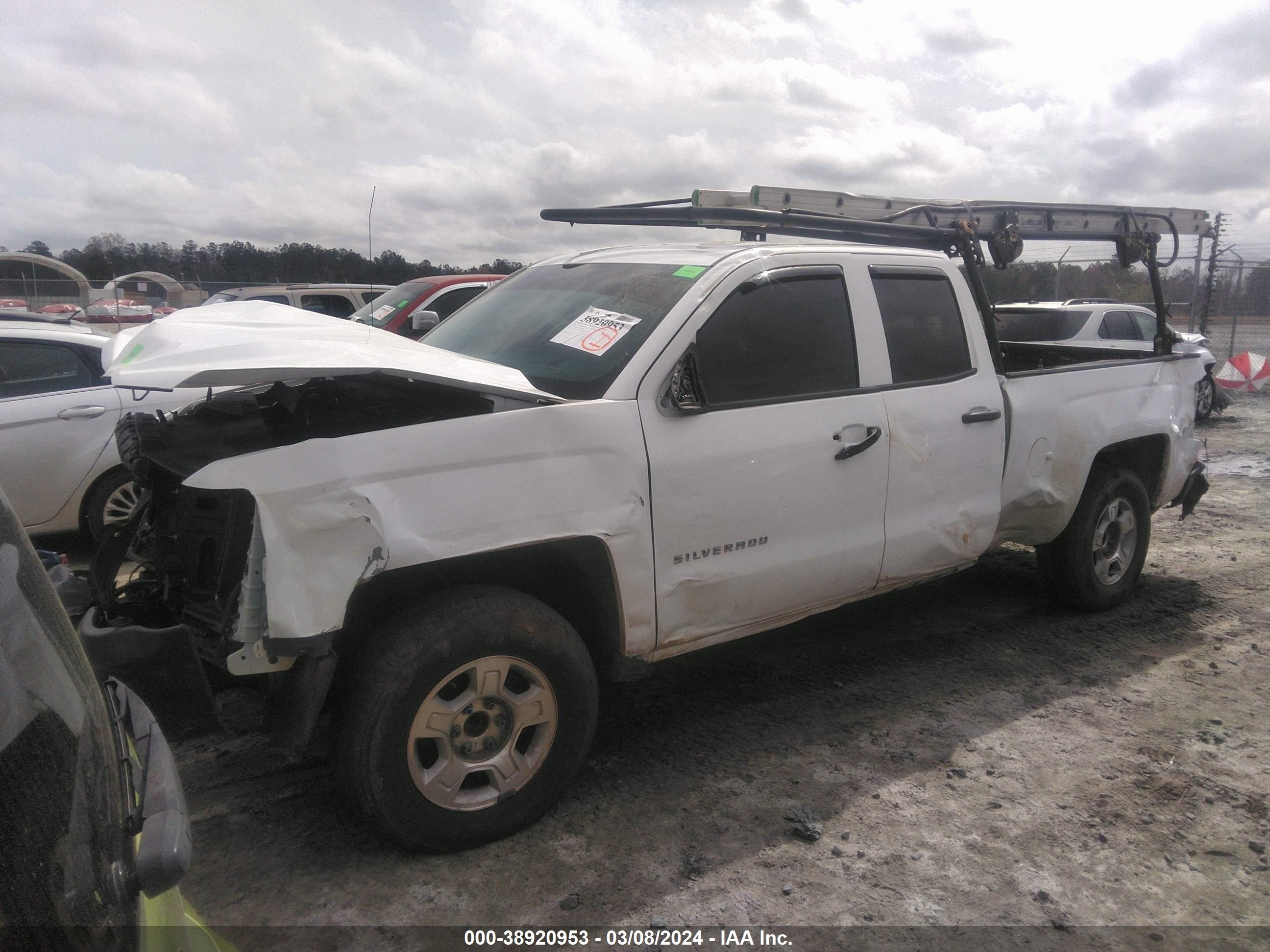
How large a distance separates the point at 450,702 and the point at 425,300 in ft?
26.2

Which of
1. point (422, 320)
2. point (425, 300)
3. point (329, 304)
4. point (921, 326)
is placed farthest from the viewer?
point (329, 304)

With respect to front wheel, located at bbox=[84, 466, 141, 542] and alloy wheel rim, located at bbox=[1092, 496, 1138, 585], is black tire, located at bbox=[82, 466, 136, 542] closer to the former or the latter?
front wheel, located at bbox=[84, 466, 141, 542]

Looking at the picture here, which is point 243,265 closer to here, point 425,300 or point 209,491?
point 425,300

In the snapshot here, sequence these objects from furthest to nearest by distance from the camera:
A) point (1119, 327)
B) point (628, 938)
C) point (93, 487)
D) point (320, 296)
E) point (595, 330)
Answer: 1. point (320, 296)
2. point (1119, 327)
3. point (93, 487)
4. point (595, 330)
5. point (628, 938)

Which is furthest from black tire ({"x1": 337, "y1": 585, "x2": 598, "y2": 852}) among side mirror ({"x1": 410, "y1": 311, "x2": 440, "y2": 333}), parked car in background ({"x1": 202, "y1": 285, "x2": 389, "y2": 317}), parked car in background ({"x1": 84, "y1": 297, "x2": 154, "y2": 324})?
parked car in background ({"x1": 84, "y1": 297, "x2": 154, "y2": 324})

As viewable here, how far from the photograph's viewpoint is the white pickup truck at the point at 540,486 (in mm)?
2549

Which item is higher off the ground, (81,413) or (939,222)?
(939,222)

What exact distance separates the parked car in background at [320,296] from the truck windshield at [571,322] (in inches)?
371

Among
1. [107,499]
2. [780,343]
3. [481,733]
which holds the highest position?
[780,343]

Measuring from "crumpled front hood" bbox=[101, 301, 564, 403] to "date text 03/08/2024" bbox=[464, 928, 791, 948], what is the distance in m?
1.56

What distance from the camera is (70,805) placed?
121 cm

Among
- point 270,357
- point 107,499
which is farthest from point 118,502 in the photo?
point 270,357

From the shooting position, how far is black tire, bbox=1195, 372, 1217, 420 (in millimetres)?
12594

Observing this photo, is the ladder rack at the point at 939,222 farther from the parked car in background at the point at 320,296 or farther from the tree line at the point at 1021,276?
the parked car in background at the point at 320,296
